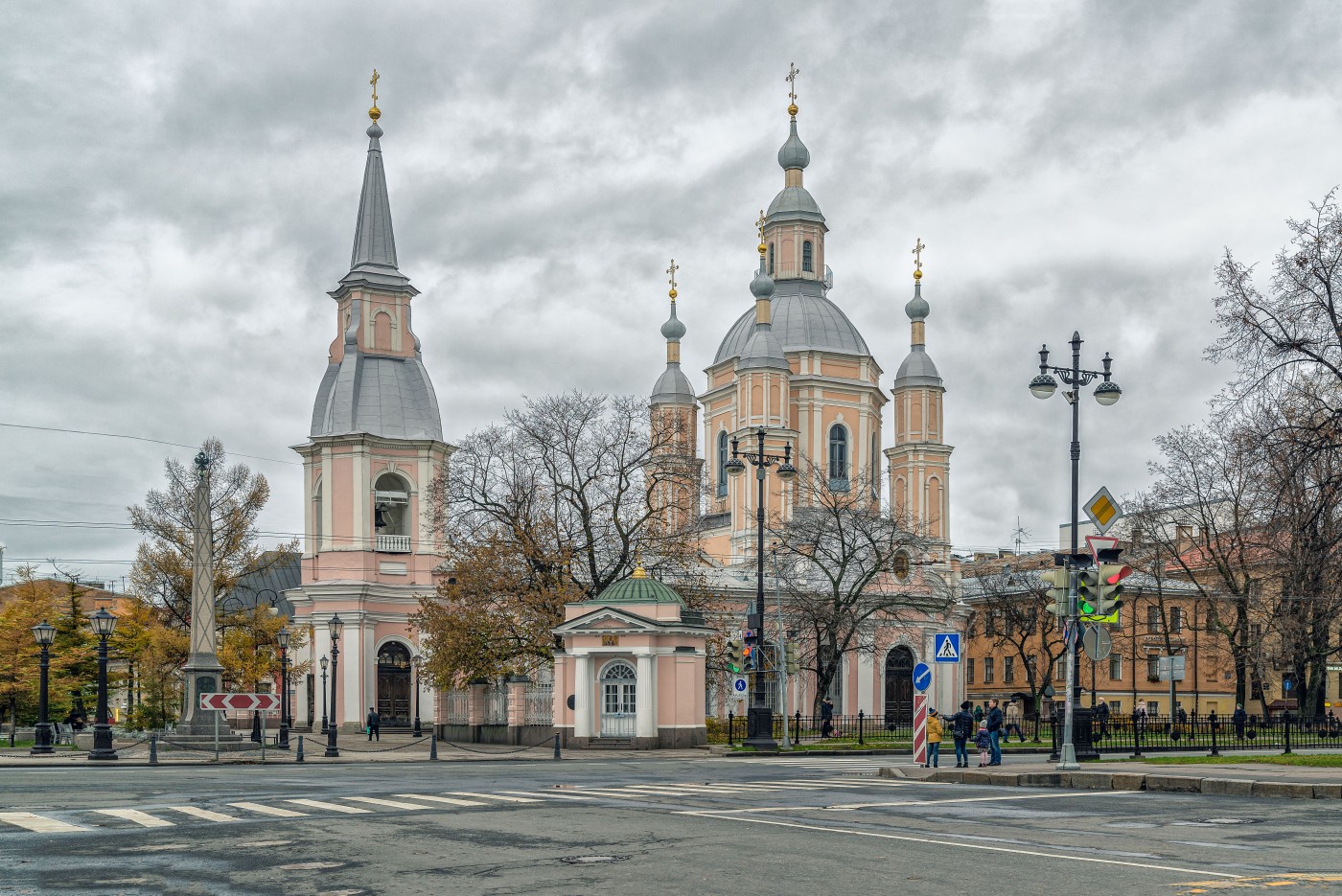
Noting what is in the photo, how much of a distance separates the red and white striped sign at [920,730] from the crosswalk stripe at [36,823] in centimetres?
1681

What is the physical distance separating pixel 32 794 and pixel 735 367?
56.4 metres

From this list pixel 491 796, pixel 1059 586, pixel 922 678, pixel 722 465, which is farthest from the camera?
pixel 722 465

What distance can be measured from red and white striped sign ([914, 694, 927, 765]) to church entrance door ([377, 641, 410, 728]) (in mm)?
40499

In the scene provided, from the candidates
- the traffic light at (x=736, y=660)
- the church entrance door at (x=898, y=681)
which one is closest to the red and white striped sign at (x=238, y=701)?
the traffic light at (x=736, y=660)

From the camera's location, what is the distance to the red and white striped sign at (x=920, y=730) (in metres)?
28.0

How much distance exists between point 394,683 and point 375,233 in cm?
2102

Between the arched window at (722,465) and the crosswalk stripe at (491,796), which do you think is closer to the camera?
the crosswalk stripe at (491,796)

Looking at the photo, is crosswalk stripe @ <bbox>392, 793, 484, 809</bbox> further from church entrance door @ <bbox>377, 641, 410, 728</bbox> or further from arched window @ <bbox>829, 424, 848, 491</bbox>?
arched window @ <bbox>829, 424, 848, 491</bbox>

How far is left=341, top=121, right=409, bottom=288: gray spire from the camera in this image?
68.3 m

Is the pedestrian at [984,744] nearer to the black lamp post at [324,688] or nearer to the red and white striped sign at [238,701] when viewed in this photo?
the red and white striped sign at [238,701]

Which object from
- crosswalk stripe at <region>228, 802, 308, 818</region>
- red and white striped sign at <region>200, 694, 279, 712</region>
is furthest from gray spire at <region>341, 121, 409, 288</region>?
crosswalk stripe at <region>228, 802, 308, 818</region>

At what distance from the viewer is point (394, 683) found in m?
66.0

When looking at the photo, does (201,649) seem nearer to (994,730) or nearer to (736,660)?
(736,660)

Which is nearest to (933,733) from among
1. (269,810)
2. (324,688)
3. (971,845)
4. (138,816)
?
(269,810)
